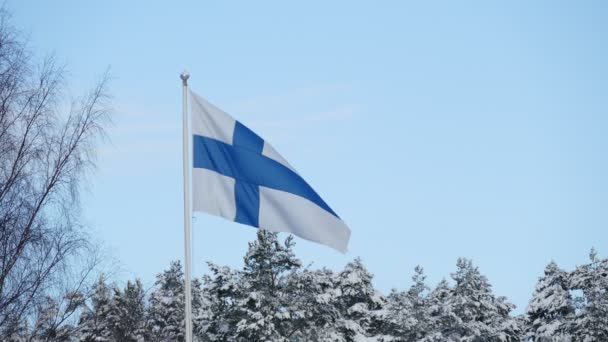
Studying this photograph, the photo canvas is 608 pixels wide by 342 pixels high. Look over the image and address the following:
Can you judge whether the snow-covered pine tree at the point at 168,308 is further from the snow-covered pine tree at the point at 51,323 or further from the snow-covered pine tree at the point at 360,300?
the snow-covered pine tree at the point at 51,323

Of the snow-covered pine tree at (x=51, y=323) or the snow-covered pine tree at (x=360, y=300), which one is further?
the snow-covered pine tree at (x=360, y=300)

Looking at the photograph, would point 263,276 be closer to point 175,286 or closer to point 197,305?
point 197,305

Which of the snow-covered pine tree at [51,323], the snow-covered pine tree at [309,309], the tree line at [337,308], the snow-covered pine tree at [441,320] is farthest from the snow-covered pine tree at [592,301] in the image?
the snow-covered pine tree at [51,323]

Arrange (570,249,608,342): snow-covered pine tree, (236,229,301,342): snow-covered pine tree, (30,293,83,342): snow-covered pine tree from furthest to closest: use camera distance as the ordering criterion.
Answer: (570,249,608,342): snow-covered pine tree
(236,229,301,342): snow-covered pine tree
(30,293,83,342): snow-covered pine tree

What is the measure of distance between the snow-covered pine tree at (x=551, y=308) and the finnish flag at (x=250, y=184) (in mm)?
54992

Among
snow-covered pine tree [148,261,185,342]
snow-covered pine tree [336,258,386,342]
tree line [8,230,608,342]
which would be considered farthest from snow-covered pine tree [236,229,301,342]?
snow-covered pine tree [148,261,185,342]

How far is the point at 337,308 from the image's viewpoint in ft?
209

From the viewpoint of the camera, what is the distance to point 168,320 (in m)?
71.0

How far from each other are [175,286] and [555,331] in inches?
1067

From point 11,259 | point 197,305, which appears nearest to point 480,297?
point 197,305

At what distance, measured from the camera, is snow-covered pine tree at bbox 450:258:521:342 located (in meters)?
66.9

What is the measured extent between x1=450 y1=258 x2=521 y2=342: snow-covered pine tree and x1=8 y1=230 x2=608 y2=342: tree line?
66mm

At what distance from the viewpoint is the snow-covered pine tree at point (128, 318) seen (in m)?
64.8

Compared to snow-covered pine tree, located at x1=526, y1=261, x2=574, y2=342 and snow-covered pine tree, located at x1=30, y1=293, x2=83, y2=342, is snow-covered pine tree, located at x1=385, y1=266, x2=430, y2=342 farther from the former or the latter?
snow-covered pine tree, located at x1=30, y1=293, x2=83, y2=342
